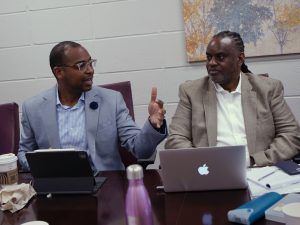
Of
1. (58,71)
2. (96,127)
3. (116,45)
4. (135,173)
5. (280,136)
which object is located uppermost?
(116,45)

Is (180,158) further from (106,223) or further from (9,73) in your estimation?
(9,73)

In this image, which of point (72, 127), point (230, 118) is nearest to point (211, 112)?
point (230, 118)

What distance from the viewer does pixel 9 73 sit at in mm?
3221

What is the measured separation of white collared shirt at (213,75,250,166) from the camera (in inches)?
85.4

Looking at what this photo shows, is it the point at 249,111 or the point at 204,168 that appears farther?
the point at 249,111

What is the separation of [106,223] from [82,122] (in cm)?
99

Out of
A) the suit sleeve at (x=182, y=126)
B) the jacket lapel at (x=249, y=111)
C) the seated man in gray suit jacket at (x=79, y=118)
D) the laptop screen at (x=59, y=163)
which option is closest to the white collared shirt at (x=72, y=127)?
the seated man in gray suit jacket at (x=79, y=118)

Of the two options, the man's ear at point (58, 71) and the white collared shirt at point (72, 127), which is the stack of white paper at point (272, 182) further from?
the man's ear at point (58, 71)

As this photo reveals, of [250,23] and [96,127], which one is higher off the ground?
[250,23]

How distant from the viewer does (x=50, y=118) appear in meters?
2.11

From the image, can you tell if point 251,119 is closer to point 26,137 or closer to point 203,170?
A: point 203,170

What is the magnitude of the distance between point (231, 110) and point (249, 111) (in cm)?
10

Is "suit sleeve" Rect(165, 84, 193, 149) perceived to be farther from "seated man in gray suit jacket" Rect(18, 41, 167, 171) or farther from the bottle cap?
the bottle cap

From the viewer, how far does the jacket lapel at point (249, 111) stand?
2.11m
